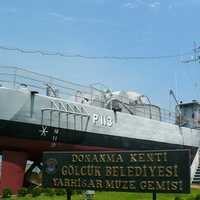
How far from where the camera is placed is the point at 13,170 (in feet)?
69.3

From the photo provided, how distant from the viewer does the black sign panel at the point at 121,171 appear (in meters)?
10.6

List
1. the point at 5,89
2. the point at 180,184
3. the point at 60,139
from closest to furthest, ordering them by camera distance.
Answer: the point at 180,184 < the point at 5,89 < the point at 60,139

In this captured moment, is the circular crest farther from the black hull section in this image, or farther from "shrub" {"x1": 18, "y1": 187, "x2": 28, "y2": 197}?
the black hull section

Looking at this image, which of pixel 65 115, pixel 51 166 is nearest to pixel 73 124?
pixel 65 115

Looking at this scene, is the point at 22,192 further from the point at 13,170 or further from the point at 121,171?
the point at 121,171

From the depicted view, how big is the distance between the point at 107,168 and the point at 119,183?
1.58 feet

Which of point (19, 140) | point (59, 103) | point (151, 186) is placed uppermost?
point (59, 103)

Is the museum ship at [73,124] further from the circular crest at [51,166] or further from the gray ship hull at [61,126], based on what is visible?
the circular crest at [51,166]

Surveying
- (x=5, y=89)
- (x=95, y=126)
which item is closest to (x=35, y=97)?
(x=5, y=89)

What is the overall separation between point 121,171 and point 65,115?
12414 mm

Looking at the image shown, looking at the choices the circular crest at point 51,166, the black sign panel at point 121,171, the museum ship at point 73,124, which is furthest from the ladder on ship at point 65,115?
the black sign panel at point 121,171

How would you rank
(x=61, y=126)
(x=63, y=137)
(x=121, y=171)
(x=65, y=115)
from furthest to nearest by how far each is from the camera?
(x=65, y=115), (x=63, y=137), (x=61, y=126), (x=121, y=171)

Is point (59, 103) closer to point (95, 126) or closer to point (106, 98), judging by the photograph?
point (95, 126)

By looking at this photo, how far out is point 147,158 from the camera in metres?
10.9
